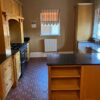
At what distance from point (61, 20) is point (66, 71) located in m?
4.33

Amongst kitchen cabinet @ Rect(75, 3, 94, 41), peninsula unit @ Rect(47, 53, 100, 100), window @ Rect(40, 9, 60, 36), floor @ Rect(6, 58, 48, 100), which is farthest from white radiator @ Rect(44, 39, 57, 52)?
peninsula unit @ Rect(47, 53, 100, 100)

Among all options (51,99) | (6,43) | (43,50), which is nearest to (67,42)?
(43,50)

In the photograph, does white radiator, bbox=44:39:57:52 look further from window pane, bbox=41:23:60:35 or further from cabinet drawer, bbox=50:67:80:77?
cabinet drawer, bbox=50:67:80:77

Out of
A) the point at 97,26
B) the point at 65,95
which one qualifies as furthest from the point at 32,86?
the point at 97,26

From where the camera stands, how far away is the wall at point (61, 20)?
20.4 feet

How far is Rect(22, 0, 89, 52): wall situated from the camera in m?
6.20

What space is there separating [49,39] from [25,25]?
4.25 feet

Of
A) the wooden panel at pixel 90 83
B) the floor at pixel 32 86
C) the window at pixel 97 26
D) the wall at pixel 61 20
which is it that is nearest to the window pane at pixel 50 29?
A: the wall at pixel 61 20

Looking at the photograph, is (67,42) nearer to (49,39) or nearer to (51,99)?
(49,39)

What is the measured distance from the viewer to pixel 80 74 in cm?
241

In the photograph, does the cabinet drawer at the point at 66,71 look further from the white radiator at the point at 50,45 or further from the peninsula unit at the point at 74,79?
the white radiator at the point at 50,45

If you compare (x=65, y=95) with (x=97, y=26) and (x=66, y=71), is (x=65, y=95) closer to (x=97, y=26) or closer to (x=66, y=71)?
(x=66, y=71)

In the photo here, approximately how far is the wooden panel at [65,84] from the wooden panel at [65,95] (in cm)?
16

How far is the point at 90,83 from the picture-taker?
2430 mm
